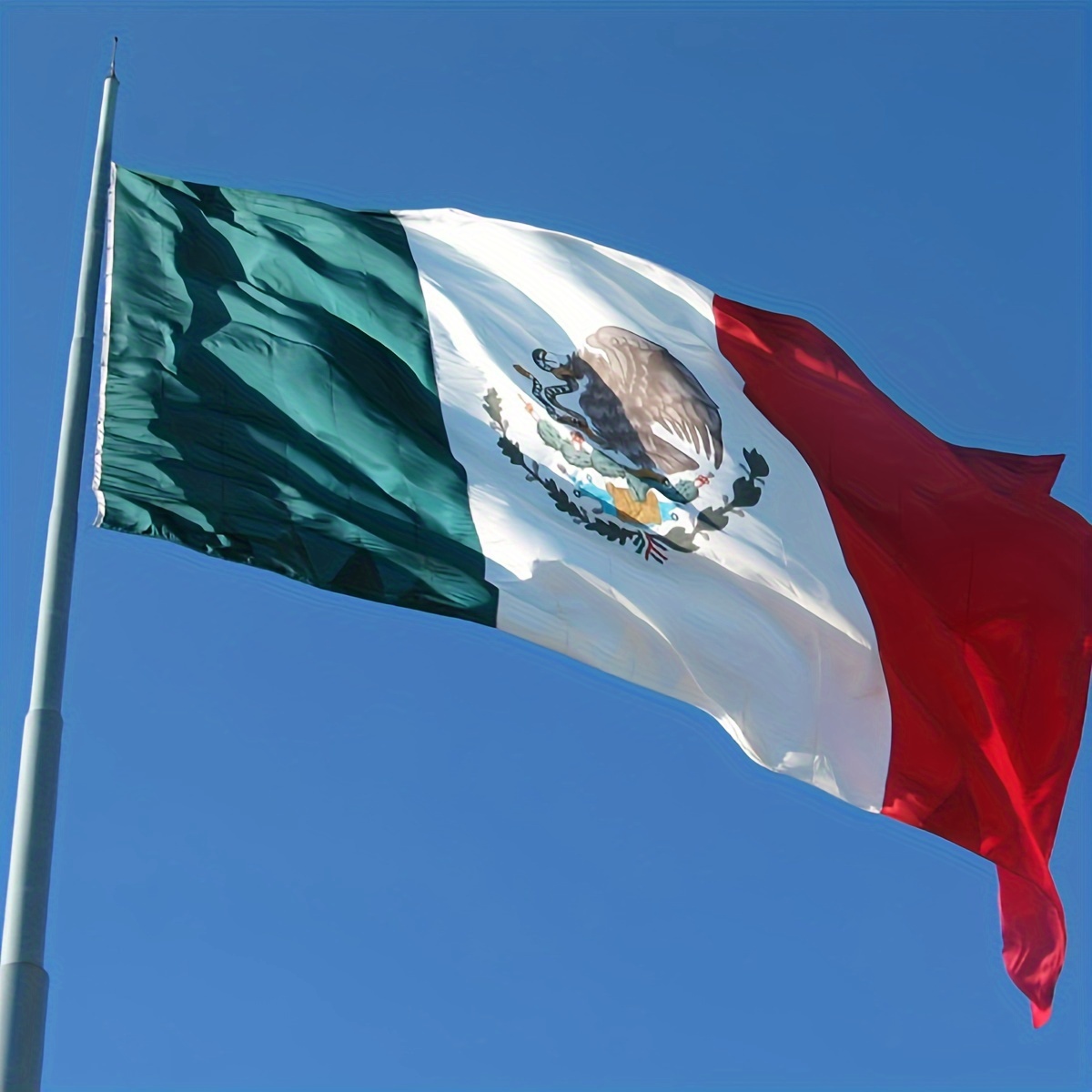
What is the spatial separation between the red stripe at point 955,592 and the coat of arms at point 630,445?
0.76m

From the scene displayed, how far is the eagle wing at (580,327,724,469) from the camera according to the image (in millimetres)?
15461

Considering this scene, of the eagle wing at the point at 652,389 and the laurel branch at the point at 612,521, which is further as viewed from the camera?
the eagle wing at the point at 652,389

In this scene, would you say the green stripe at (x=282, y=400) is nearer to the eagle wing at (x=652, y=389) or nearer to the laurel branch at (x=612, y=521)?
the laurel branch at (x=612, y=521)

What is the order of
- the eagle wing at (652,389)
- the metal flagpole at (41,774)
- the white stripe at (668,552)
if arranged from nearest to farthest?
the metal flagpole at (41,774) → the white stripe at (668,552) → the eagle wing at (652,389)

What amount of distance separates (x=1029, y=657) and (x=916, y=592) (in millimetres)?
1054

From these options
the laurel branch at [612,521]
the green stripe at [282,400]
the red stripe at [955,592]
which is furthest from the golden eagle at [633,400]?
the green stripe at [282,400]

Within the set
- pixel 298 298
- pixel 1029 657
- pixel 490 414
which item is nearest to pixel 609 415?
pixel 490 414

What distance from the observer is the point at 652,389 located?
1565cm

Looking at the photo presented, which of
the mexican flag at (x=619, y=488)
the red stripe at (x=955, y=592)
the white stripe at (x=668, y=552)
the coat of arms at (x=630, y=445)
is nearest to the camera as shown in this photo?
the mexican flag at (x=619, y=488)

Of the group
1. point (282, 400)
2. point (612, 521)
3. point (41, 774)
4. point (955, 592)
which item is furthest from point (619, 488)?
point (41, 774)

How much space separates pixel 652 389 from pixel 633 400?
23 centimetres

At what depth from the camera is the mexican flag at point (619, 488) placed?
13.4 m

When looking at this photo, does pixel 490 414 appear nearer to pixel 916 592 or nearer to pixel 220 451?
pixel 220 451

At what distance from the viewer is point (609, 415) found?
1526cm
